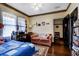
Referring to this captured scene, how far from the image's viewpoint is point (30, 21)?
6.98 feet

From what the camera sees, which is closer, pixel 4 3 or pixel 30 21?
pixel 4 3

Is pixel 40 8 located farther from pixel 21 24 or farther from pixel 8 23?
pixel 8 23

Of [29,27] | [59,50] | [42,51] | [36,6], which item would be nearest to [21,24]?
[29,27]

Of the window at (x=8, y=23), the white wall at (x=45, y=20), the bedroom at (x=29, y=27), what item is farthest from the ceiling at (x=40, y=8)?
the window at (x=8, y=23)

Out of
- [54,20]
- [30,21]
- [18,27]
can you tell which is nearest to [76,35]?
[54,20]

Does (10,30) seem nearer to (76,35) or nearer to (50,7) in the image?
(50,7)

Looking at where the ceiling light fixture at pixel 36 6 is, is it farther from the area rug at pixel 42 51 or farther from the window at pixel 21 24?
the area rug at pixel 42 51

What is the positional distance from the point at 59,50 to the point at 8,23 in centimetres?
124

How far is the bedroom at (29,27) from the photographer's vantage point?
A: 75.5 inches

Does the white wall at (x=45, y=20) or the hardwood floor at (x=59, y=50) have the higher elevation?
the white wall at (x=45, y=20)

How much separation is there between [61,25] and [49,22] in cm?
27

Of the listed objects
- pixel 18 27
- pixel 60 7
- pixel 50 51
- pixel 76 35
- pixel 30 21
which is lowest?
pixel 50 51

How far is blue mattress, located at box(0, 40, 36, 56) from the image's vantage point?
6.19 ft

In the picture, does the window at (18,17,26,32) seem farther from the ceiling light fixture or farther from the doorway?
the doorway
